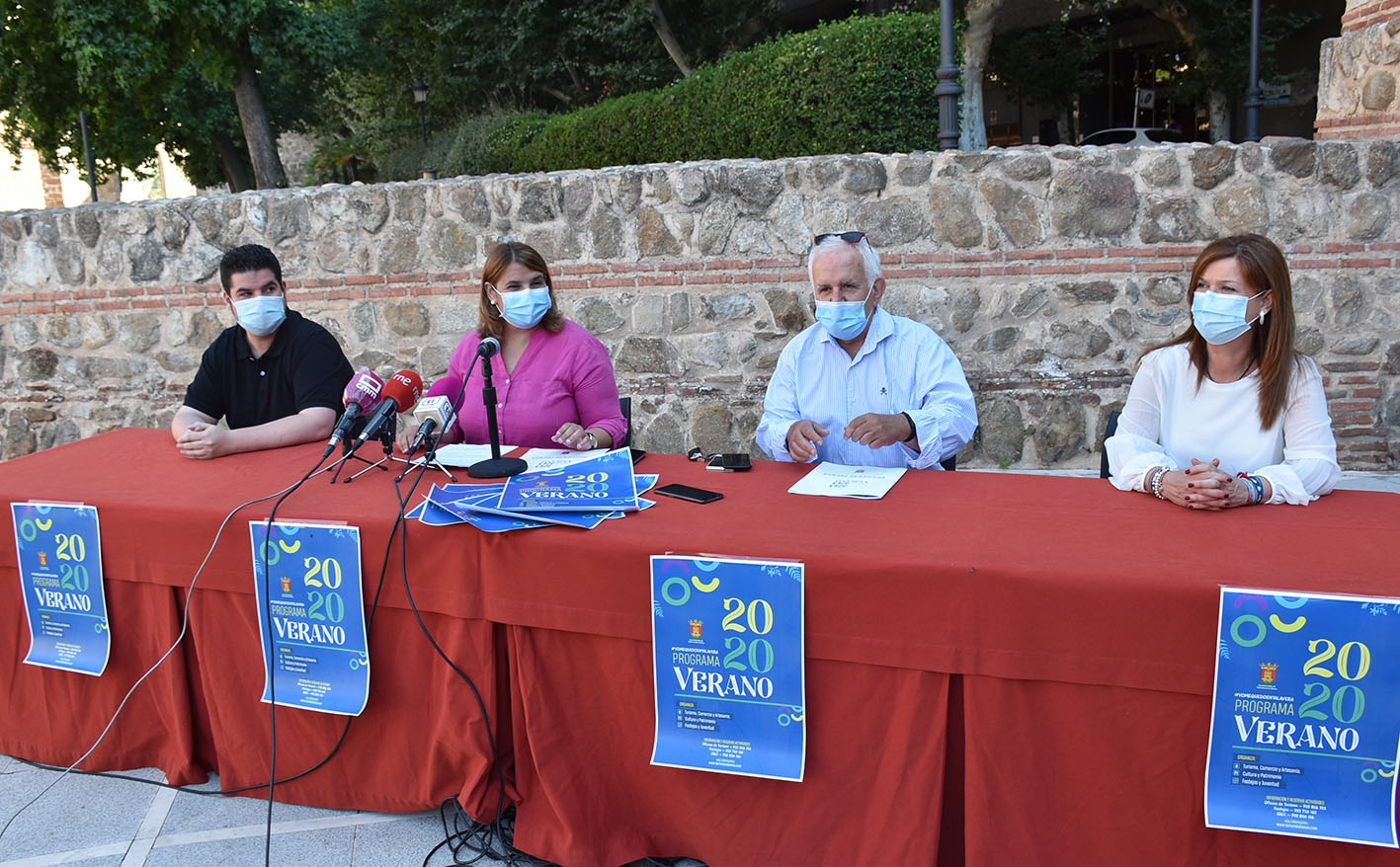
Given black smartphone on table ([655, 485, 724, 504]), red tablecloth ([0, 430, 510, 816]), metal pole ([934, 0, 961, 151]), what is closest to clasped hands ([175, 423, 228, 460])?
red tablecloth ([0, 430, 510, 816])

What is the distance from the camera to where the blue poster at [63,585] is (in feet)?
8.48

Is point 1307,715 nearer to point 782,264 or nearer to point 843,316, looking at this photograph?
point 843,316

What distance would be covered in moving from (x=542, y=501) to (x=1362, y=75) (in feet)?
19.9

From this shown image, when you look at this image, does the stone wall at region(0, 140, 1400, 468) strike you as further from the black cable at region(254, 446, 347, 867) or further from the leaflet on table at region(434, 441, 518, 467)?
the black cable at region(254, 446, 347, 867)

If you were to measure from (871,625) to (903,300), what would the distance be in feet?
11.9

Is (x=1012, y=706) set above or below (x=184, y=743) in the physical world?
above

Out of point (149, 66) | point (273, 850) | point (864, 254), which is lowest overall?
point (273, 850)

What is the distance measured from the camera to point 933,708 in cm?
189

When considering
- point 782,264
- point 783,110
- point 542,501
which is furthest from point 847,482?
point 783,110

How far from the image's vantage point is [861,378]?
3.14 metres

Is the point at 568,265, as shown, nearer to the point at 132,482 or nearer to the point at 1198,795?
the point at 132,482

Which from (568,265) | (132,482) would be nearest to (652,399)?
(568,265)

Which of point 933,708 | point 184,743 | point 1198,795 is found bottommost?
point 184,743

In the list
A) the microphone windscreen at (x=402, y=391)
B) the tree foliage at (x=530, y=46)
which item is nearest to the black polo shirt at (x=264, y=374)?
the microphone windscreen at (x=402, y=391)
